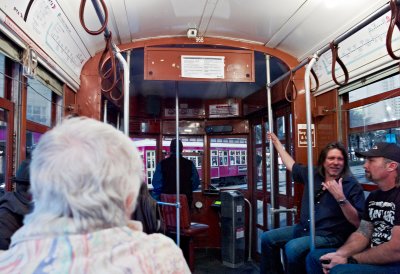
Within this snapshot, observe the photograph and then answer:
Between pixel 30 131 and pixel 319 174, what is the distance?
7.19ft

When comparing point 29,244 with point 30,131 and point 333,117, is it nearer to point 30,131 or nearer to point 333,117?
point 30,131

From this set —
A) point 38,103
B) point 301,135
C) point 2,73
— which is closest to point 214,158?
point 301,135

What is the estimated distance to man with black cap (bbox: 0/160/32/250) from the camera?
5.50 feet

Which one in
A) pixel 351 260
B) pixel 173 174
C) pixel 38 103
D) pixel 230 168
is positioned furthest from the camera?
pixel 230 168

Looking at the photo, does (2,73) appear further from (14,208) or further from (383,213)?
(383,213)

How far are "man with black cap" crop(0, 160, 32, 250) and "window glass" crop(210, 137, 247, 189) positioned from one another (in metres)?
3.54

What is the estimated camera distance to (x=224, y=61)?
2906 millimetres

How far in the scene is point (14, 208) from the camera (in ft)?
5.68

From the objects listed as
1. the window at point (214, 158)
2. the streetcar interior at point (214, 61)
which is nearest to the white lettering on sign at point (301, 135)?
the streetcar interior at point (214, 61)

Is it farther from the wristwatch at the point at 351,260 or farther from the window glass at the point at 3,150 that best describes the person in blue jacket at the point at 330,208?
the window glass at the point at 3,150

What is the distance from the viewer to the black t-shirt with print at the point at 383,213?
6.70 feet

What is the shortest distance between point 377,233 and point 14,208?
2108mm

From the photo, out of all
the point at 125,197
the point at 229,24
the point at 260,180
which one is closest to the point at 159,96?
the point at 260,180

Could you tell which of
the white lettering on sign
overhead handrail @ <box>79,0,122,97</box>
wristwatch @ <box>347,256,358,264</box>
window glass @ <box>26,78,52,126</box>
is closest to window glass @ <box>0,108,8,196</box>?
window glass @ <box>26,78,52,126</box>
